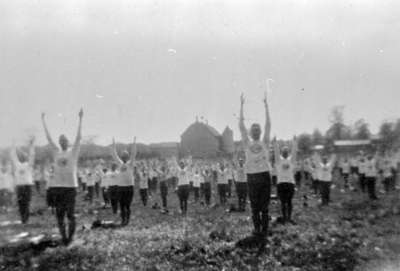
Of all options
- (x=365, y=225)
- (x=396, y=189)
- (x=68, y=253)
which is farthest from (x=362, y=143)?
(x=68, y=253)

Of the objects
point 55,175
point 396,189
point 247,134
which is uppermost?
point 247,134

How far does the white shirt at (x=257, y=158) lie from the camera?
10.7 metres

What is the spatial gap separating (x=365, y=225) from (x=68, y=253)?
28.1 ft

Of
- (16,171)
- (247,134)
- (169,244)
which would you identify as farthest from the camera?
(16,171)

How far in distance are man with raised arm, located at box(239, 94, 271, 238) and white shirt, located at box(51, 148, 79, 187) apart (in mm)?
3843

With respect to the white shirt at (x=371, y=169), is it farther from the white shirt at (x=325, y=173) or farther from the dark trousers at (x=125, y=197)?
the dark trousers at (x=125, y=197)

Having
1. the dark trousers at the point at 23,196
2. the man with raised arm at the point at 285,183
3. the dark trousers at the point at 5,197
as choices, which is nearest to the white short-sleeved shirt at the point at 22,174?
the dark trousers at the point at 23,196

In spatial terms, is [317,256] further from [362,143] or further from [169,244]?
[362,143]

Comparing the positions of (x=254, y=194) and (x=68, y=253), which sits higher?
(x=254, y=194)

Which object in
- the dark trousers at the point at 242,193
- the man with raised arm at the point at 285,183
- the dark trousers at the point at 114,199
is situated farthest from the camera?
the dark trousers at the point at 242,193

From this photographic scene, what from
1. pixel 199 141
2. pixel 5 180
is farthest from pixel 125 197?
pixel 199 141

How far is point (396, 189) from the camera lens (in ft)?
99.1

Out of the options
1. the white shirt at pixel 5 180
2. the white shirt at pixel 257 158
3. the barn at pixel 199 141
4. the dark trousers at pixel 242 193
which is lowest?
the dark trousers at pixel 242 193

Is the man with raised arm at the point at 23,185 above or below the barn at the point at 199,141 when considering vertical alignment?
below
